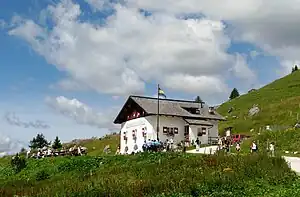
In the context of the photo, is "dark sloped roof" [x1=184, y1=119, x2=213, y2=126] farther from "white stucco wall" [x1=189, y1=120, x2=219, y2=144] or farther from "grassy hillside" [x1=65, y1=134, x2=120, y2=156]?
"grassy hillside" [x1=65, y1=134, x2=120, y2=156]

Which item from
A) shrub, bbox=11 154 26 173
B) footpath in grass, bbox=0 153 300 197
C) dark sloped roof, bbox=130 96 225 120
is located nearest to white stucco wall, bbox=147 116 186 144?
dark sloped roof, bbox=130 96 225 120

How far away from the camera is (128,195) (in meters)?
21.7

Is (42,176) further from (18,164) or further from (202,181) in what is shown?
(202,181)

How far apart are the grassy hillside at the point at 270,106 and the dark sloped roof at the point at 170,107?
48.7ft

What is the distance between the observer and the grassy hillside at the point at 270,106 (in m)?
96.6

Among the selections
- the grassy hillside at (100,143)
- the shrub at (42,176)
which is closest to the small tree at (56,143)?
the grassy hillside at (100,143)

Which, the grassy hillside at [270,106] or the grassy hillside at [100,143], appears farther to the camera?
the grassy hillside at [270,106]

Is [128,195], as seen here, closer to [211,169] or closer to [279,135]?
[211,169]

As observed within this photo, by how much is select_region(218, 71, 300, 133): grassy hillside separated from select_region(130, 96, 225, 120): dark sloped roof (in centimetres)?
1485

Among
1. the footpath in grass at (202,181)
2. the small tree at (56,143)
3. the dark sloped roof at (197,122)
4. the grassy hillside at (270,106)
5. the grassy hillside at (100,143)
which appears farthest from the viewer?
the grassy hillside at (270,106)

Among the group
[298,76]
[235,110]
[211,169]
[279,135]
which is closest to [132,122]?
[279,135]

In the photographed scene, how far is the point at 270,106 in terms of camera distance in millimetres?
109750

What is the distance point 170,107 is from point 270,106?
50796 mm

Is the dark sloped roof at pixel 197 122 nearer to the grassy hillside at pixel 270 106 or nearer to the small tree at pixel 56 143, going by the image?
the grassy hillside at pixel 270 106
